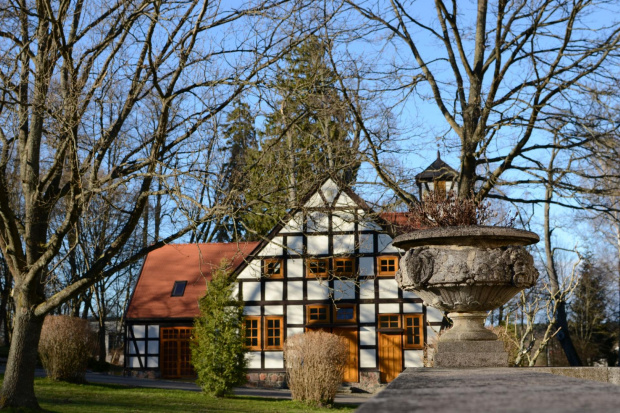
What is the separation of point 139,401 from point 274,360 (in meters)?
7.73

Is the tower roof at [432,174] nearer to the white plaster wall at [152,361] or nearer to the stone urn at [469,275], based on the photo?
the stone urn at [469,275]

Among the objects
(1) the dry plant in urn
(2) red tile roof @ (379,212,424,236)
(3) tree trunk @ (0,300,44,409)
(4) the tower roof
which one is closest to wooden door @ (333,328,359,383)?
(2) red tile roof @ (379,212,424,236)

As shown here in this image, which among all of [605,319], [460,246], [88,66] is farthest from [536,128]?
[605,319]

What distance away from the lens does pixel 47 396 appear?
16359mm

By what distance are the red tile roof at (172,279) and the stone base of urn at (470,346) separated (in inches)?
696

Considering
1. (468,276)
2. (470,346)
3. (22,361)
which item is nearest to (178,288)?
(22,361)

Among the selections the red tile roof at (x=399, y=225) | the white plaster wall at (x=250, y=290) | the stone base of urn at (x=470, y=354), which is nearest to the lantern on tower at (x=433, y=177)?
the red tile roof at (x=399, y=225)

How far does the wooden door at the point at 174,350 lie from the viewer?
2600 centimetres

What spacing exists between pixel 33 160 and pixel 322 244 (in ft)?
41.8

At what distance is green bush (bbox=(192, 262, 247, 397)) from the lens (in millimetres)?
19469

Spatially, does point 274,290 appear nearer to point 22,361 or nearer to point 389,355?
point 389,355

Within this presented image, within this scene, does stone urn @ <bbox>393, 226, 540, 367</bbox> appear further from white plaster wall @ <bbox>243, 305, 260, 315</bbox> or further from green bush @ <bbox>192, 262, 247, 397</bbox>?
white plaster wall @ <bbox>243, 305, 260, 315</bbox>

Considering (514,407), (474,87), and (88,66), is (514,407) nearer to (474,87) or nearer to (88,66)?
(88,66)

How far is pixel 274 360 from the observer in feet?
78.3
